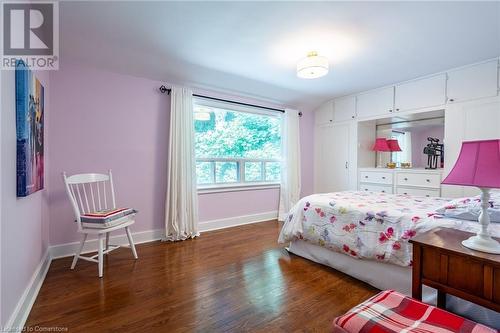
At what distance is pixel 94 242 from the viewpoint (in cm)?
267

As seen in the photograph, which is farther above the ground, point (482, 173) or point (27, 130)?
point (27, 130)

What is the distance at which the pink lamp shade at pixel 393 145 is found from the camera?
3.89 meters

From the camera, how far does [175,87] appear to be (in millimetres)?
3121

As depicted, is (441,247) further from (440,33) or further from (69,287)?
(69,287)

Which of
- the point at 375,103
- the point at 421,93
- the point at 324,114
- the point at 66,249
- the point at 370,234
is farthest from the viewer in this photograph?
the point at 324,114

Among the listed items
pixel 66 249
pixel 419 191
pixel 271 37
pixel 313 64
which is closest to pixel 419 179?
pixel 419 191

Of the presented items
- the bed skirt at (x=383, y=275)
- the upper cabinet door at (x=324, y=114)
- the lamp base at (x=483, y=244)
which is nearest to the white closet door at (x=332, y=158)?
the upper cabinet door at (x=324, y=114)

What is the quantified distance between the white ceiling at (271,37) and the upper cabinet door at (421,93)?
16 cm

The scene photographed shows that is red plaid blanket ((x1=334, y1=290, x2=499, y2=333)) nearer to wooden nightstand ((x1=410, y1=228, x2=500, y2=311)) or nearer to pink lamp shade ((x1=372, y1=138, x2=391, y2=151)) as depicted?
wooden nightstand ((x1=410, y1=228, x2=500, y2=311))

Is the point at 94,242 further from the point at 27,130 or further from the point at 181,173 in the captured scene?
the point at 27,130

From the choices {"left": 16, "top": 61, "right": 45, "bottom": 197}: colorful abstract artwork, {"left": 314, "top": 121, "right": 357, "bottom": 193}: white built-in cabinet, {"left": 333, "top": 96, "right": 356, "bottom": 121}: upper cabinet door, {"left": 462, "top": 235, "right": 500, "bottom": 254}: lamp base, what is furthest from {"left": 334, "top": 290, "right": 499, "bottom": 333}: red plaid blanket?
{"left": 333, "top": 96, "right": 356, "bottom": 121}: upper cabinet door

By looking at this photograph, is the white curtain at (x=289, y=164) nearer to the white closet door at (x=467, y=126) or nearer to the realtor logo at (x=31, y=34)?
the white closet door at (x=467, y=126)

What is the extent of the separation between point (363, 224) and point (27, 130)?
254 centimetres

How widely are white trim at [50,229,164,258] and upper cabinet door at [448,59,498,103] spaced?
4166 mm
